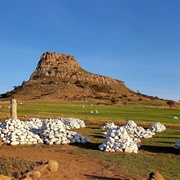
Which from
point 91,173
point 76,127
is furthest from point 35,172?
point 76,127

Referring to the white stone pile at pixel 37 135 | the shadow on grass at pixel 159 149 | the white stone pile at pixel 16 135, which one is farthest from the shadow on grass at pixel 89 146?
the shadow on grass at pixel 159 149

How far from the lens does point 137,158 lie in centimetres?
1762

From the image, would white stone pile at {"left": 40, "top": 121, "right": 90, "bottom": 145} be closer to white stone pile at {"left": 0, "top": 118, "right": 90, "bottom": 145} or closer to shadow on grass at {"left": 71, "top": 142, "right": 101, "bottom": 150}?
white stone pile at {"left": 0, "top": 118, "right": 90, "bottom": 145}

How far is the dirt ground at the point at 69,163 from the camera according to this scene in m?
13.1

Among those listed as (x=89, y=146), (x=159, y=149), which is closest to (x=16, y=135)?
(x=89, y=146)

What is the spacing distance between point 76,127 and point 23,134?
41.4ft

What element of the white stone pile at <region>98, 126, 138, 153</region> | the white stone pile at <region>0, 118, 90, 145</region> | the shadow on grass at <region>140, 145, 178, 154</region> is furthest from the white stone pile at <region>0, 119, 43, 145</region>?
the shadow on grass at <region>140, 145, 178, 154</region>

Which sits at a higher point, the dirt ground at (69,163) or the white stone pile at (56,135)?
the white stone pile at (56,135)

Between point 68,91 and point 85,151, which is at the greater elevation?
point 68,91

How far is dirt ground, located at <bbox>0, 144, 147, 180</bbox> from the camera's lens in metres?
13.1

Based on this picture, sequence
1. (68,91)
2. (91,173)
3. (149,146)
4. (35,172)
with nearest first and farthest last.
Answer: (35,172) < (91,173) < (149,146) < (68,91)

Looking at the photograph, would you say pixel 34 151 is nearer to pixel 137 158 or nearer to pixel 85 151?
pixel 85 151

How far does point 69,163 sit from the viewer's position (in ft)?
49.5

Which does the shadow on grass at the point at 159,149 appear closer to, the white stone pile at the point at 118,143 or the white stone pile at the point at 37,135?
the white stone pile at the point at 118,143
